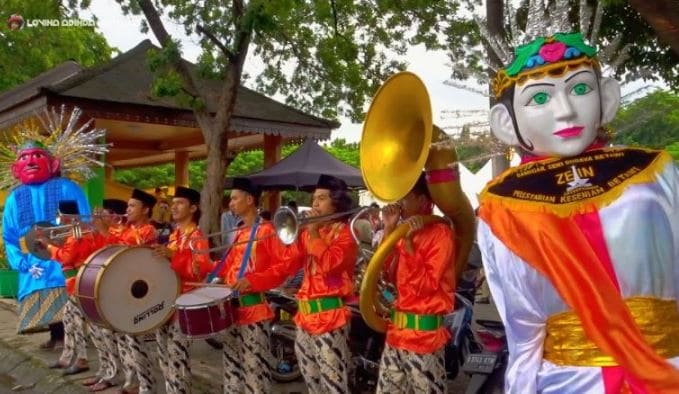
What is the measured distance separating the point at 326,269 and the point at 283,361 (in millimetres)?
2415

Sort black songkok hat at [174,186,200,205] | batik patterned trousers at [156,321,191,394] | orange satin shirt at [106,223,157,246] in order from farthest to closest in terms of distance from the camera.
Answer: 1. orange satin shirt at [106,223,157,246]
2. black songkok hat at [174,186,200,205]
3. batik patterned trousers at [156,321,191,394]

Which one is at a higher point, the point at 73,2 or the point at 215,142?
the point at 73,2

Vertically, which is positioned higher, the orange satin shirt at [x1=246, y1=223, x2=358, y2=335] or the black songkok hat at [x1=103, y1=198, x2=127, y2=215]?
the black songkok hat at [x1=103, y1=198, x2=127, y2=215]

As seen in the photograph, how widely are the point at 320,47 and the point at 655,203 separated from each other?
302 inches

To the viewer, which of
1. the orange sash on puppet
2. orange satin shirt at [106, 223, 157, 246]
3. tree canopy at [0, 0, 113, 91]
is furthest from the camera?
tree canopy at [0, 0, 113, 91]

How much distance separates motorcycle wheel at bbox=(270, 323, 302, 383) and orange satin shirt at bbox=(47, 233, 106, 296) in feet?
6.44

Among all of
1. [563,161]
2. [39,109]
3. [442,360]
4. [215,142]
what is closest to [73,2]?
[39,109]

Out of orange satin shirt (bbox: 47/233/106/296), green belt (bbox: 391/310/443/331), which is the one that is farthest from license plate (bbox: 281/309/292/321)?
green belt (bbox: 391/310/443/331)

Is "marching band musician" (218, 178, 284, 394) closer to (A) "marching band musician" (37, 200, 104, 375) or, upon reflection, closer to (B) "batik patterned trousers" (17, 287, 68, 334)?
(A) "marching band musician" (37, 200, 104, 375)

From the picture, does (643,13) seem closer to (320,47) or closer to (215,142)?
(215,142)

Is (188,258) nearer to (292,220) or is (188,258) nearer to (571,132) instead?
(292,220)

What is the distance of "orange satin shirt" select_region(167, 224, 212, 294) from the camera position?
5523mm

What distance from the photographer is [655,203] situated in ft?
8.00

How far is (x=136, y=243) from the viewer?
250 inches
